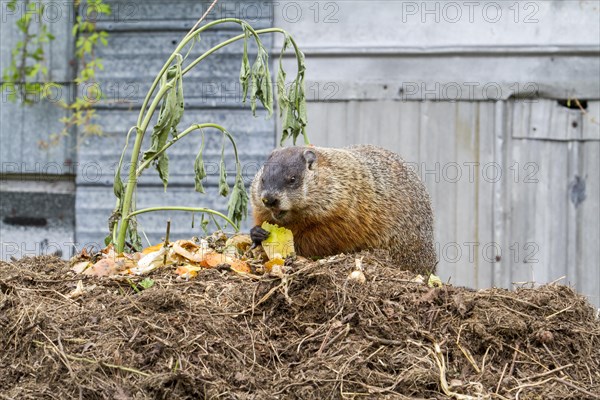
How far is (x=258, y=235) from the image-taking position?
590cm

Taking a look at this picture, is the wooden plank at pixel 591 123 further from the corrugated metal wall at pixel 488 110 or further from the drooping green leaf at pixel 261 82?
the drooping green leaf at pixel 261 82

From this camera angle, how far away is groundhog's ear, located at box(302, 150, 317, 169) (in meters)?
6.27

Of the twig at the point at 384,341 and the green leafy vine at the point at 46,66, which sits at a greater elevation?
the green leafy vine at the point at 46,66

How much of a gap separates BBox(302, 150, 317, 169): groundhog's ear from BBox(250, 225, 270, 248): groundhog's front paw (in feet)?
2.00

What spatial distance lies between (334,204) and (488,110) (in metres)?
4.20

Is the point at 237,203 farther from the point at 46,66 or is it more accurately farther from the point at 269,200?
the point at 46,66

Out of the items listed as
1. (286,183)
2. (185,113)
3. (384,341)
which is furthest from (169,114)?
(185,113)

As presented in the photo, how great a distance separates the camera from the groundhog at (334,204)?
6090 mm

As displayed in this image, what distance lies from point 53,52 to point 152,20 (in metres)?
1.22

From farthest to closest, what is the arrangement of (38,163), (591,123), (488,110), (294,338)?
1. (38,163)
2. (488,110)
3. (591,123)
4. (294,338)

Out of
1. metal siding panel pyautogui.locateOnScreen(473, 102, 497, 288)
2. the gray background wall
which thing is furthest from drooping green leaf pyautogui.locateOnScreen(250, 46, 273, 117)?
metal siding panel pyautogui.locateOnScreen(473, 102, 497, 288)

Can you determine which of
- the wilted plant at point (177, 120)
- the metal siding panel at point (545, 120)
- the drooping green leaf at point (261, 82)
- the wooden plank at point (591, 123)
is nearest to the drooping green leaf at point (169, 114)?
the wilted plant at point (177, 120)

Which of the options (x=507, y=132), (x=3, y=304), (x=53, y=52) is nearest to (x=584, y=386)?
(x=3, y=304)

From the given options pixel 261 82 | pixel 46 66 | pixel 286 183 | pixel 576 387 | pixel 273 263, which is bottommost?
pixel 576 387
